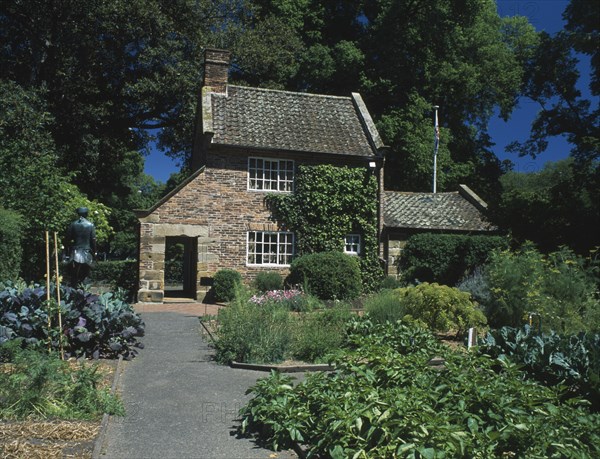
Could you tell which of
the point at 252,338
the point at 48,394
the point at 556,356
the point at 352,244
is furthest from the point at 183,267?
the point at 556,356

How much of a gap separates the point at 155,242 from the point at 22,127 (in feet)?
27.0

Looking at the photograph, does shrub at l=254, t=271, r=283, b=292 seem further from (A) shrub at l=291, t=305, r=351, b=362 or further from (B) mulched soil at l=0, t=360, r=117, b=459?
(B) mulched soil at l=0, t=360, r=117, b=459

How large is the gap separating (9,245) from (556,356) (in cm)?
1131

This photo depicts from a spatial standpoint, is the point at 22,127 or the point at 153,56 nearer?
the point at 22,127

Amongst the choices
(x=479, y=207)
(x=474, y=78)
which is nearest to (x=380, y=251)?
(x=479, y=207)

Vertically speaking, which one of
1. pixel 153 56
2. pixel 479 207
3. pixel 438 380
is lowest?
pixel 438 380

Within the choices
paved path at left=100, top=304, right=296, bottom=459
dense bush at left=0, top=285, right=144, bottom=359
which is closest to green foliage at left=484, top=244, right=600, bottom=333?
paved path at left=100, top=304, right=296, bottom=459

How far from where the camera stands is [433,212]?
82.5ft

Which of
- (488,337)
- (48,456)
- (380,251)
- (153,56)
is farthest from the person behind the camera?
(153,56)

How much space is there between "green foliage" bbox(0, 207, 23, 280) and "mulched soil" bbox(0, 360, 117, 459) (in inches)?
301

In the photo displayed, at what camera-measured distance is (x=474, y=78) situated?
Result: 33.8 meters

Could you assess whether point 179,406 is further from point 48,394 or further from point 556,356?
point 556,356

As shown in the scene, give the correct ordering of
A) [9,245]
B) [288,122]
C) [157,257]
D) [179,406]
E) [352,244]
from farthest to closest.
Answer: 1. [288,122]
2. [352,244]
3. [157,257]
4. [9,245]
5. [179,406]

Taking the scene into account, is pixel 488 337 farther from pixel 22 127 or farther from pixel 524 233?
pixel 22 127
